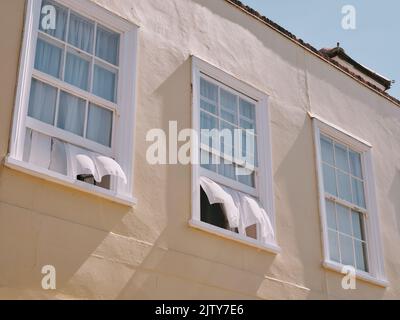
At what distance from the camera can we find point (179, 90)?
9555mm

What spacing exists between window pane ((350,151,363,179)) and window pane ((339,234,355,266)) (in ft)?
3.92

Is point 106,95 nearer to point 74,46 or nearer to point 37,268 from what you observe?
point 74,46

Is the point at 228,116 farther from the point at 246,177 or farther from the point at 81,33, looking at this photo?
the point at 81,33

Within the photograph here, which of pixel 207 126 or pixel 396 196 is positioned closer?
pixel 207 126

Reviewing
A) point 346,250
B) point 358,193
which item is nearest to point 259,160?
point 346,250

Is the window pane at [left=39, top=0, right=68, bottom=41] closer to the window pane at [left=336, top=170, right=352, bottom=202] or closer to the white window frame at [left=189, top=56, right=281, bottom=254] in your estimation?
the white window frame at [left=189, top=56, right=281, bottom=254]

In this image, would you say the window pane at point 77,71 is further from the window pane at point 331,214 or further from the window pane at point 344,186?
the window pane at point 344,186

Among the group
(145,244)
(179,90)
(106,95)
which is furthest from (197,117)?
(145,244)

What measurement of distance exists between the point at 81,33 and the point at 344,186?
15.8 ft

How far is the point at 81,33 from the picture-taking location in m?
8.88

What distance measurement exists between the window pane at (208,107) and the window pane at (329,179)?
7.20ft

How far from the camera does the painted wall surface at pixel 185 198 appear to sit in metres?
7.50

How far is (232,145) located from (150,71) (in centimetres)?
153

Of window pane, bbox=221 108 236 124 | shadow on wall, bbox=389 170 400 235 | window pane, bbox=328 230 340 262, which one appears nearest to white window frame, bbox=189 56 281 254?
window pane, bbox=221 108 236 124
